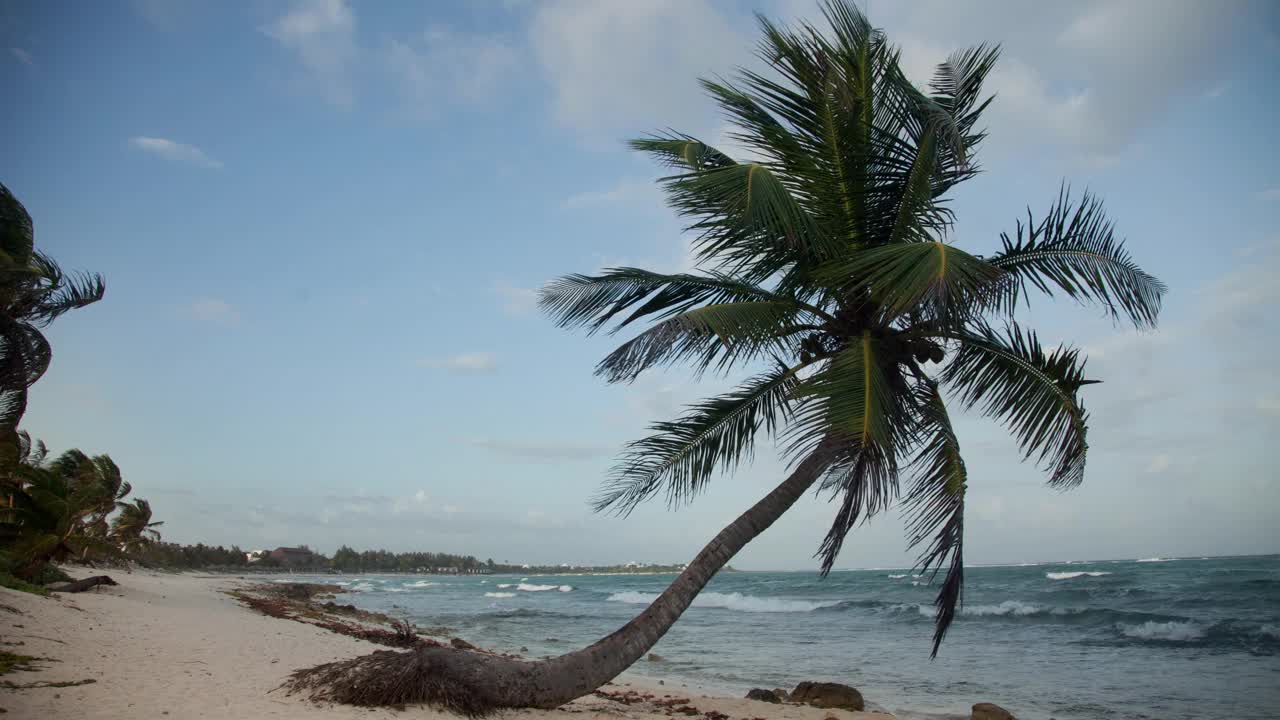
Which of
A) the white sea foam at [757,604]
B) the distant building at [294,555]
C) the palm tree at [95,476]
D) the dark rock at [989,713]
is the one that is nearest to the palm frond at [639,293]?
the dark rock at [989,713]

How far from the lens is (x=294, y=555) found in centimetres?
10881

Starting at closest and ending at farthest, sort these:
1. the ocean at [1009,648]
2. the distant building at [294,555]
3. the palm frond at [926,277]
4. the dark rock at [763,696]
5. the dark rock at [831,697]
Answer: the palm frond at [926,277] < the dark rock at [831,697] < the dark rock at [763,696] < the ocean at [1009,648] < the distant building at [294,555]

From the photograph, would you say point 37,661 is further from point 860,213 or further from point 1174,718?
point 1174,718

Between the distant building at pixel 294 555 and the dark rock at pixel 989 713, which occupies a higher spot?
the dark rock at pixel 989 713

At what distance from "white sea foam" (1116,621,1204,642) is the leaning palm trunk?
17.5m

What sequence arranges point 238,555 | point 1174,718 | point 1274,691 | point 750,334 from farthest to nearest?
1. point 238,555
2. point 1274,691
3. point 1174,718
4. point 750,334

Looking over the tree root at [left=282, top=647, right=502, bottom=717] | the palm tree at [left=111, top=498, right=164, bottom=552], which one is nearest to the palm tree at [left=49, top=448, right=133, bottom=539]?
the palm tree at [left=111, top=498, right=164, bottom=552]

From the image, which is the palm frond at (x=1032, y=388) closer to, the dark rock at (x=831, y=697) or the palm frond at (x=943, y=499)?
the palm frond at (x=943, y=499)

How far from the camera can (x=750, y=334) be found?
6230 mm

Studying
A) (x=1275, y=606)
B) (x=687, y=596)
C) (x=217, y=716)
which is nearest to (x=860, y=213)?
(x=687, y=596)

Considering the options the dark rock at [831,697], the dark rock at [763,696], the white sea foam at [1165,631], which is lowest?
the white sea foam at [1165,631]

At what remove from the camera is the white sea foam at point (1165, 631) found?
712 inches

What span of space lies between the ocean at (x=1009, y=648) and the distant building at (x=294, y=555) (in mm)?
85396

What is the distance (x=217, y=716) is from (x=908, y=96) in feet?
25.5
